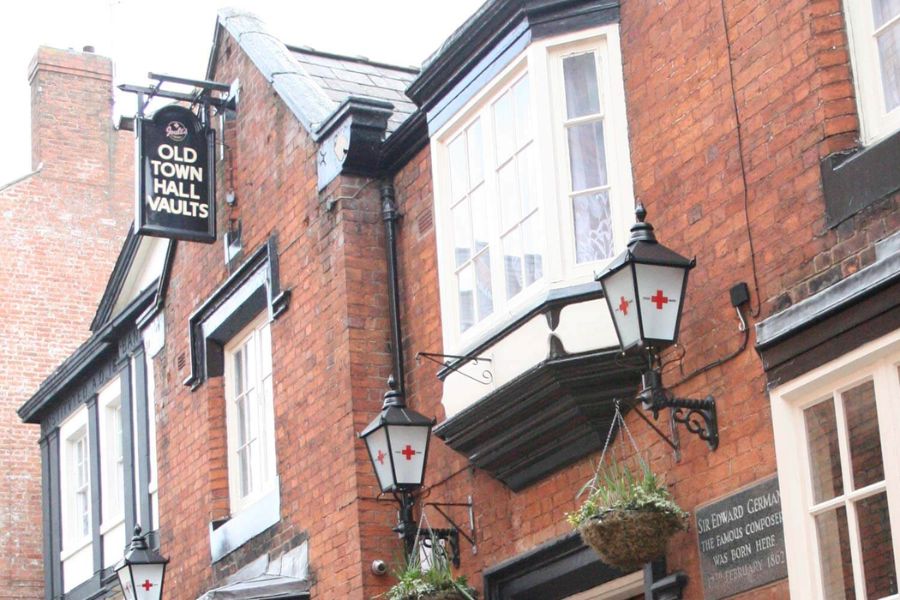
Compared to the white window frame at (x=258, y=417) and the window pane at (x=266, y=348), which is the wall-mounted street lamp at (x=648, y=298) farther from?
the window pane at (x=266, y=348)

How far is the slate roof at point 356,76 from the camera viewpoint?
14.0 metres

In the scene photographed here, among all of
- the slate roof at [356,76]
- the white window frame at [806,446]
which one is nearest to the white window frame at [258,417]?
the slate roof at [356,76]

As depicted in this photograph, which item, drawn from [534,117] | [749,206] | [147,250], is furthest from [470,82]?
[147,250]

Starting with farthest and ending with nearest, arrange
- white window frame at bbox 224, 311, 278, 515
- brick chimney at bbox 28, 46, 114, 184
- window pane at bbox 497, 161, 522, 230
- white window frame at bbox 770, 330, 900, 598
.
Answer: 1. brick chimney at bbox 28, 46, 114, 184
2. white window frame at bbox 224, 311, 278, 515
3. window pane at bbox 497, 161, 522, 230
4. white window frame at bbox 770, 330, 900, 598

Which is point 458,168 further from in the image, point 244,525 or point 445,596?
point 244,525

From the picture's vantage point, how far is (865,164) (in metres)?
7.94

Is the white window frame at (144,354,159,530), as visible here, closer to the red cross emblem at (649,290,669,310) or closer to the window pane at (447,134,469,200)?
the window pane at (447,134,469,200)

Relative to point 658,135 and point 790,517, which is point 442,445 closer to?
point 658,135

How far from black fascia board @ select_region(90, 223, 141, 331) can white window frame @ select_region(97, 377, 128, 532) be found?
87 cm

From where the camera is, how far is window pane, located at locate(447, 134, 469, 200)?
11.3 meters

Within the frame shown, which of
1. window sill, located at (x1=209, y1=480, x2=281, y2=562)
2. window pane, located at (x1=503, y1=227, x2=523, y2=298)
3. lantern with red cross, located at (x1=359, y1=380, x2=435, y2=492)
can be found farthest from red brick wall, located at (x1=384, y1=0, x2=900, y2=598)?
window sill, located at (x1=209, y1=480, x2=281, y2=562)

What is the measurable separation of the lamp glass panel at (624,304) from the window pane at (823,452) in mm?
961

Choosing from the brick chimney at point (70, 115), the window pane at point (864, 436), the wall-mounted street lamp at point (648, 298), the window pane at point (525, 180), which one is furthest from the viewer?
the brick chimney at point (70, 115)

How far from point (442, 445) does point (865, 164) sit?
4.44 meters
